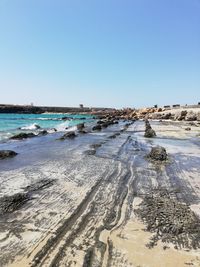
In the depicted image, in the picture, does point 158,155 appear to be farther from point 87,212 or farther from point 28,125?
point 28,125

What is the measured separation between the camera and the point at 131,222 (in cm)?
437

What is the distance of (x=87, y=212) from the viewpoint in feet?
15.7

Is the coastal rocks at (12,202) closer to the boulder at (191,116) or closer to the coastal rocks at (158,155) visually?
the coastal rocks at (158,155)

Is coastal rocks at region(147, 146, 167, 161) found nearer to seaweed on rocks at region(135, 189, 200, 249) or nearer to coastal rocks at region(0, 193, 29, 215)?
seaweed on rocks at region(135, 189, 200, 249)

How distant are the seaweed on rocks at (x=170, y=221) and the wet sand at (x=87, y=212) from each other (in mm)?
129

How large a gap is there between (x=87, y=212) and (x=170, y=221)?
1280 millimetres

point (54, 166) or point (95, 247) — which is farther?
point (54, 166)

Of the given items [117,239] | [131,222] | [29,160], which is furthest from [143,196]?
[29,160]

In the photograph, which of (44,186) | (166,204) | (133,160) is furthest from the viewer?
(133,160)

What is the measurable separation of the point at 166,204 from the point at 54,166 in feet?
14.1

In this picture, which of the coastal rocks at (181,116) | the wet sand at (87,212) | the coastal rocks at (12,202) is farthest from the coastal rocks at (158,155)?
the coastal rocks at (181,116)

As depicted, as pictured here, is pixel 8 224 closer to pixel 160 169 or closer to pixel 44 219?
pixel 44 219

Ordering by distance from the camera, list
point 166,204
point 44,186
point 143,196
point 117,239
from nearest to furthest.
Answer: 1. point 117,239
2. point 166,204
3. point 143,196
4. point 44,186

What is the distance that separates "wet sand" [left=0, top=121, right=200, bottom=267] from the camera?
3387mm
